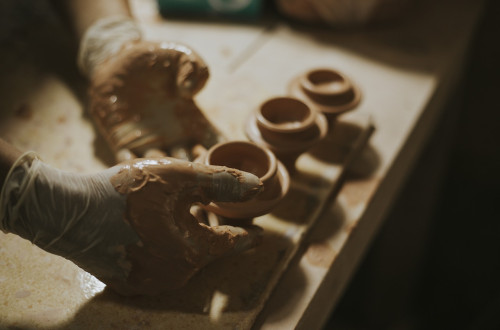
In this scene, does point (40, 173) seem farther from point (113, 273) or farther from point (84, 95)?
point (84, 95)

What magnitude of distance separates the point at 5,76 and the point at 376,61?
5.13ft

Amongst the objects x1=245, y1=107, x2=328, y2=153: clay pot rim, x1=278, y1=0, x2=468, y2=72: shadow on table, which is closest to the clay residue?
x1=245, y1=107, x2=328, y2=153: clay pot rim

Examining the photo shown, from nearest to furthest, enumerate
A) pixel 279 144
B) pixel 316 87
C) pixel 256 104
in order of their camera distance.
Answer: pixel 279 144 < pixel 316 87 < pixel 256 104

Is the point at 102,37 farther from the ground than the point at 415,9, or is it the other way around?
the point at 102,37

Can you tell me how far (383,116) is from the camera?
1775 mm

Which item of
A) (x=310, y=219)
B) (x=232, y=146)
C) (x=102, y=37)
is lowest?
(x=310, y=219)

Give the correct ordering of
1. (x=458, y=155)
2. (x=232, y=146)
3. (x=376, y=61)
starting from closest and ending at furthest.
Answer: (x=232, y=146) < (x=376, y=61) < (x=458, y=155)

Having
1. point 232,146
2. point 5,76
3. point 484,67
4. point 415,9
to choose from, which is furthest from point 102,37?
point 484,67

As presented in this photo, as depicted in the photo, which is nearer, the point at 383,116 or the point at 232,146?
the point at 232,146

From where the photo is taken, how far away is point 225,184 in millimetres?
1045

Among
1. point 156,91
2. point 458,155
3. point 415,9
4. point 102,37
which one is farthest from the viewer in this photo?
point 458,155

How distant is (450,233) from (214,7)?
2038 mm

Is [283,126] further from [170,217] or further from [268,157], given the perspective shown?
[170,217]

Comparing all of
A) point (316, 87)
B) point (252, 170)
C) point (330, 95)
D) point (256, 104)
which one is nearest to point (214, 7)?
point (256, 104)
